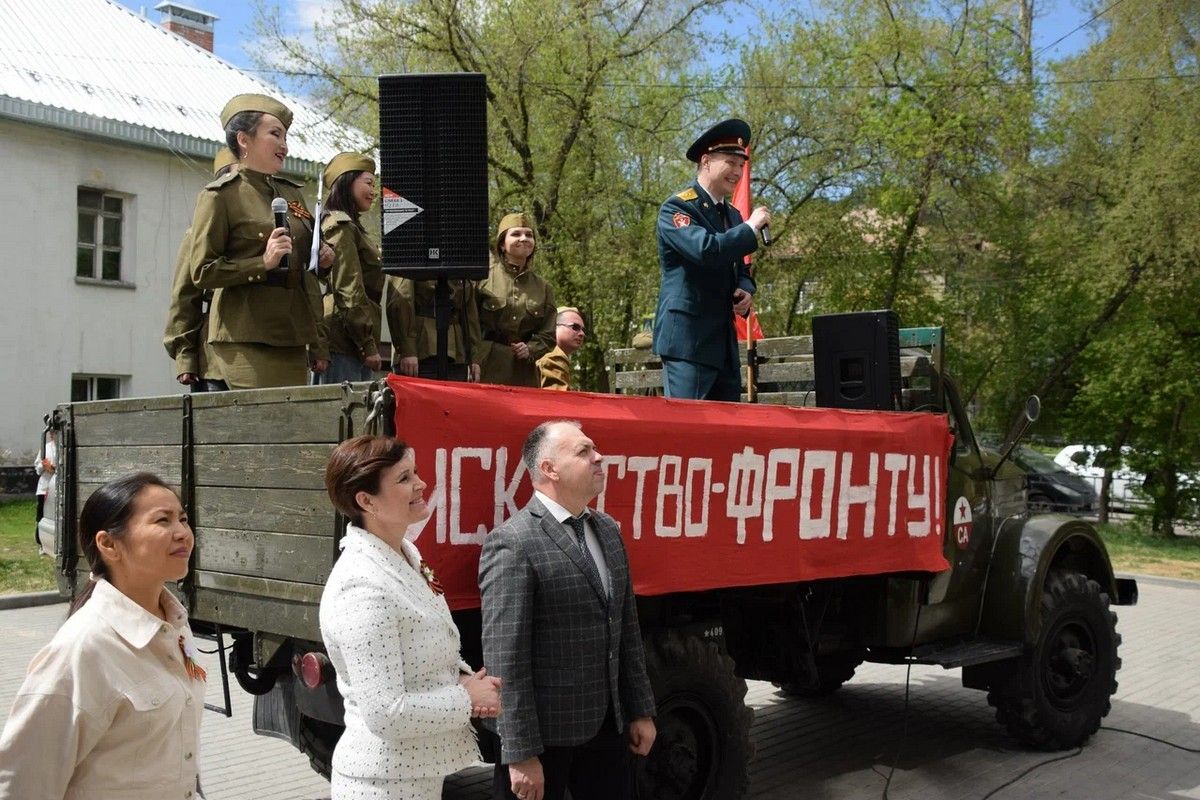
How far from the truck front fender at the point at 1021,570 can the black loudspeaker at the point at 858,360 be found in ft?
3.92

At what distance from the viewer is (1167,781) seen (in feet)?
20.7

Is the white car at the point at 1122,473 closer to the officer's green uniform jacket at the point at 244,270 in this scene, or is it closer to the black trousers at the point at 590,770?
the officer's green uniform jacket at the point at 244,270

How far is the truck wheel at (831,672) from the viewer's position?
6448 mm

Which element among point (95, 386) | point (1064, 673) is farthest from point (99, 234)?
point (1064, 673)

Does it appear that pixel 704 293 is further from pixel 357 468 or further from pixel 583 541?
pixel 357 468

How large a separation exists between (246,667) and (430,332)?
108 inches

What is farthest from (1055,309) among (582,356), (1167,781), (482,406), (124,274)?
(482,406)

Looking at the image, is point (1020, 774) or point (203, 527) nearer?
point (203, 527)

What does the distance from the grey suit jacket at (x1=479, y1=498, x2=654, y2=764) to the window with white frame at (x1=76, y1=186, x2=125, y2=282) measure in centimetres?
1895

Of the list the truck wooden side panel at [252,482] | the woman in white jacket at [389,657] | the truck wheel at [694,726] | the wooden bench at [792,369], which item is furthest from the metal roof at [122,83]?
the woman in white jacket at [389,657]

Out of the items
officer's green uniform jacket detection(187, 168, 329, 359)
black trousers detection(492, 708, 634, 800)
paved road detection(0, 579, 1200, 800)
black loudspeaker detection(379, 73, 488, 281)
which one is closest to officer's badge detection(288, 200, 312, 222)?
officer's green uniform jacket detection(187, 168, 329, 359)

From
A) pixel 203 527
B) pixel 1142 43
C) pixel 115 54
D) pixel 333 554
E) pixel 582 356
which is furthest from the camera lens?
pixel 115 54

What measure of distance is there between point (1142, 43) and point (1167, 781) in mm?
18853

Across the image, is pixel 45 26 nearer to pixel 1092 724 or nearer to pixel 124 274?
pixel 124 274
